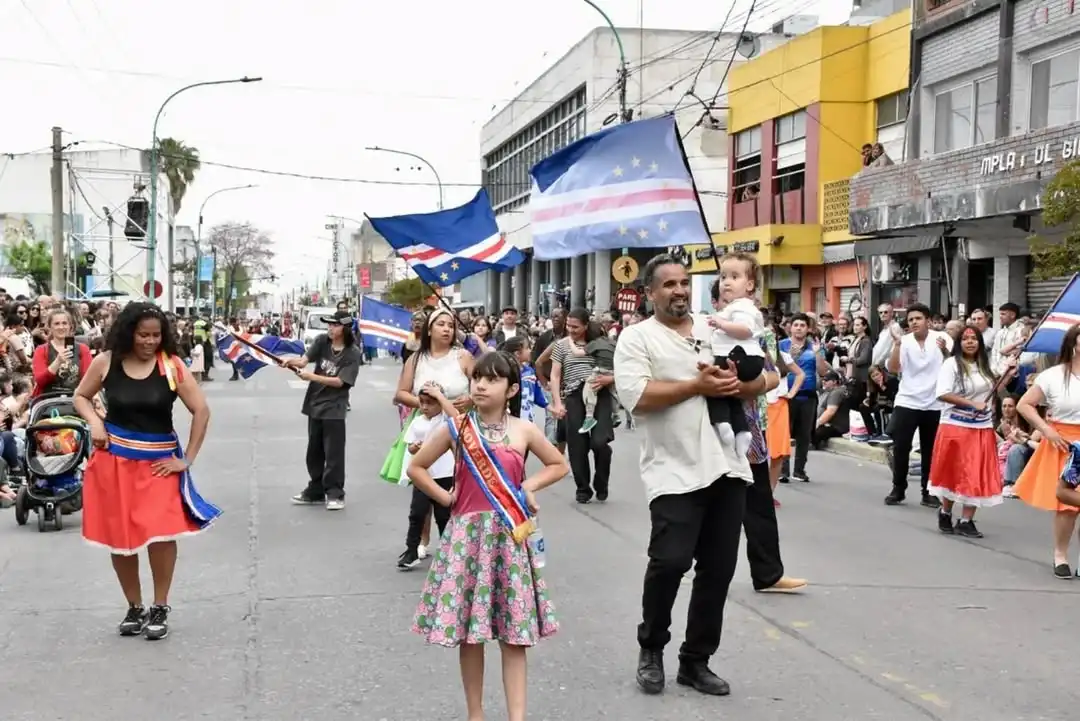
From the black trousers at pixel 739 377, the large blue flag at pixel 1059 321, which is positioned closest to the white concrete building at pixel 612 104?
the large blue flag at pixel 1059 321

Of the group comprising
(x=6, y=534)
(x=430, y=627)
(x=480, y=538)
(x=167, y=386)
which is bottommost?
(x=6, y=534)

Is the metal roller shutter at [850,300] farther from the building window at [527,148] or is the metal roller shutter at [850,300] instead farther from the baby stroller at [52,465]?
the baby stroller at [52,465]

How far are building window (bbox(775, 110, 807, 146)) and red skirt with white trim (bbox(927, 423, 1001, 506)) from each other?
19.6 m

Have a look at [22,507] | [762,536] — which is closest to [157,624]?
[762,536]

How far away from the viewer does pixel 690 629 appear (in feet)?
17.9

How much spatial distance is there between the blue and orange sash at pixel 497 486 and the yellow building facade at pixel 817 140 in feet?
69.9

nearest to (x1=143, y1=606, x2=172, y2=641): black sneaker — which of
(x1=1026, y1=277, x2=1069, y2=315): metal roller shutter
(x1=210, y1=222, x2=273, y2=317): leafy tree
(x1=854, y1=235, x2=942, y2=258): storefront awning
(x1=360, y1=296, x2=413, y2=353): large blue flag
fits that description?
(x1=360, y1=296, x2=413, y2=353): large blue flag

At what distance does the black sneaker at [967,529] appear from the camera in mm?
9617

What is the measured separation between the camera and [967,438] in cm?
944

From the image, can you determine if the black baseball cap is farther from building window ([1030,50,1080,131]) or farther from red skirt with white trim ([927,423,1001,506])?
building window ([1030,50,1080,131])

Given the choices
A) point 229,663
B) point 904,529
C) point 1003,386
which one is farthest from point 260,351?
point 1003,386

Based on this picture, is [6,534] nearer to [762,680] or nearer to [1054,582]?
[762,680]

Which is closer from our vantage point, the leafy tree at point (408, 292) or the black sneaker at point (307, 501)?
the black sneaker at point (307, 501)

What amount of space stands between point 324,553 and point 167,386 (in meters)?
2.65
